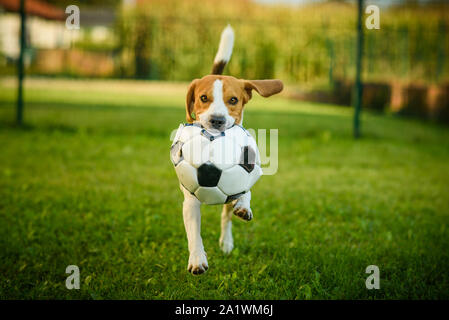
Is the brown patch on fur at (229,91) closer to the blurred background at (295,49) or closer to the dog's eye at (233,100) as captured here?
the dog's eye at (233,100)

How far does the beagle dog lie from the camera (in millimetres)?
2797

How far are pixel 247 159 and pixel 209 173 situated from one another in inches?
9.8

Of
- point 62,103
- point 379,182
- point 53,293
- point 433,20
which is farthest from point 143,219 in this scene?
point 433,20

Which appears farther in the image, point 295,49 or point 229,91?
point 295,49

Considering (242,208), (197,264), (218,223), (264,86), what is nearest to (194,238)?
(197,264)

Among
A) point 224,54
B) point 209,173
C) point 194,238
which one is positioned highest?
point 224,54

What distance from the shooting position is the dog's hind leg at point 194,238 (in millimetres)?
2746

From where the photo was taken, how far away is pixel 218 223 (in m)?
4.11

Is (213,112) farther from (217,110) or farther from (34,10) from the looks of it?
(34,10)

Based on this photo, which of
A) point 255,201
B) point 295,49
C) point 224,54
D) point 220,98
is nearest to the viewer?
point 220,98

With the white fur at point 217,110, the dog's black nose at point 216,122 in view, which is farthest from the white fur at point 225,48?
the dog's black nose at point 216,122

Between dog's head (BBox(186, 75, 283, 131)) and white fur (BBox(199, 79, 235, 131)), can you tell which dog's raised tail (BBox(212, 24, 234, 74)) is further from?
white fur (BBox(199, 79, 235, 131))

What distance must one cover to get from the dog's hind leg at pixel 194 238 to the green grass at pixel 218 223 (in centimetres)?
18
